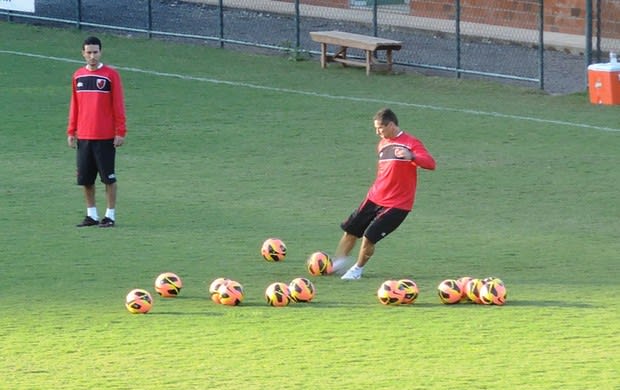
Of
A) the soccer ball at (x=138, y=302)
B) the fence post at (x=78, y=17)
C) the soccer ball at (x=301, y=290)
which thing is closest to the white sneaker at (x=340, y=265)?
the soccer ball at (x=301, y=290)

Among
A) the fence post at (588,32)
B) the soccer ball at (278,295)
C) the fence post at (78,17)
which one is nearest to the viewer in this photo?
the soccer ball at (278,295)

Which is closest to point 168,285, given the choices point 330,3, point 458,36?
point 458,36

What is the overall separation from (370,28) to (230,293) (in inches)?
743

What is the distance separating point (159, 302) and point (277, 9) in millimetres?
21039

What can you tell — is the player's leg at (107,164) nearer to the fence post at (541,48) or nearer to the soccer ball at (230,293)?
the soccer ball at (230,293)

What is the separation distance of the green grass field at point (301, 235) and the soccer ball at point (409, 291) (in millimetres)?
99

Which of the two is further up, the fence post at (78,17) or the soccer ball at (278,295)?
the fence post at (78,17)

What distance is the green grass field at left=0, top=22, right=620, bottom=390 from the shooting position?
10.2 metres

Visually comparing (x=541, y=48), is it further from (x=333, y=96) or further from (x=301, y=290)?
(x=301, y=290)

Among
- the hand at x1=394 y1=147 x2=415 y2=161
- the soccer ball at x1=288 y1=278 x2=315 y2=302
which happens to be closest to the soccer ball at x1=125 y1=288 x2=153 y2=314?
the soccer ball at x1=288 y1=278 x2=315 y2=302

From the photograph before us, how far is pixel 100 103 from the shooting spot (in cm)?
1509

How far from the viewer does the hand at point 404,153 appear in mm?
12414

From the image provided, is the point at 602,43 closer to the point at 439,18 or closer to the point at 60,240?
the point at 439,18

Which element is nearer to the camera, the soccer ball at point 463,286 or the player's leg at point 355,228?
the soccer ball at point 463,286
